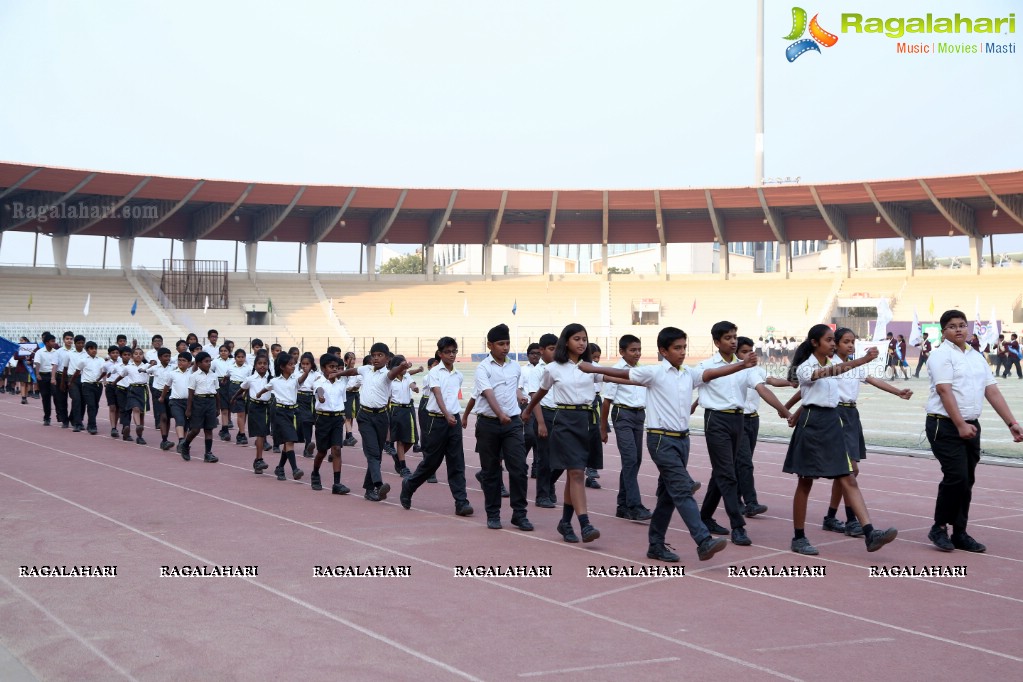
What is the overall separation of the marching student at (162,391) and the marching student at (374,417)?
545 centimetres

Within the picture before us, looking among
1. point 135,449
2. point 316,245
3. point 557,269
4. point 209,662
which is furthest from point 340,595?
point 557,269

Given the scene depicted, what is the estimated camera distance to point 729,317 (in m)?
47.6

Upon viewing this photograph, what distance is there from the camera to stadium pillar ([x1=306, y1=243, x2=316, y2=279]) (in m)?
51.4

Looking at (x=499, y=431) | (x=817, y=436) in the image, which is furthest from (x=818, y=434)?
(x=499, y=431)

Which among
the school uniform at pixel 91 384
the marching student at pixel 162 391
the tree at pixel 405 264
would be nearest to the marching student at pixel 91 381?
the school uniform at pixel 91 384

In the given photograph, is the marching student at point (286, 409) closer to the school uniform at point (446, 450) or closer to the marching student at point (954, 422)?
the school uniform at point (446, 450)

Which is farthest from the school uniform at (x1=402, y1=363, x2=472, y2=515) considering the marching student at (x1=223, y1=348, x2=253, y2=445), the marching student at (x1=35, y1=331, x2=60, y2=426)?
the marching student at (x1=35, y1=331, x2=60, y2=426)

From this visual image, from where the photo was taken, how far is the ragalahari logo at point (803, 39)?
175ft

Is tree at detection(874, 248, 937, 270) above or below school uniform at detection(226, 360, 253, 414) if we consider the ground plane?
above

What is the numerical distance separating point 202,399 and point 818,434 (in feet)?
28.9

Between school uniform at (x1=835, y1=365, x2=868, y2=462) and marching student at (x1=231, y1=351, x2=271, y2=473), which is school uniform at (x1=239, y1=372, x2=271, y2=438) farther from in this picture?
school uniform at (x1=835, y1=365, x2=868, y2=462)

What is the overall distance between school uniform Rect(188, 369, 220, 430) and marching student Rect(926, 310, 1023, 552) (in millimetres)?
9247

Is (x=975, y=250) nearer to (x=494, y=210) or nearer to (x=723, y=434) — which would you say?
(x=494, y=210)

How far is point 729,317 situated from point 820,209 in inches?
265
